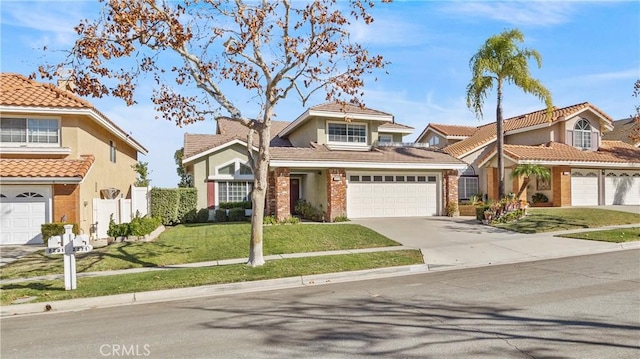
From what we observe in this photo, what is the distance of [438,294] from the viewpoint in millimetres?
7781

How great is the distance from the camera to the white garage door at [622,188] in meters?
26.3

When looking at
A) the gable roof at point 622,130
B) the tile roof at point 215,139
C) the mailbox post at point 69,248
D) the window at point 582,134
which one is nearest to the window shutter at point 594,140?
the window at point 582,134

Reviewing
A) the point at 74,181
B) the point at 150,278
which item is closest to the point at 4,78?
the point at 74,181

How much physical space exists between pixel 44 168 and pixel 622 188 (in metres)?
32.2

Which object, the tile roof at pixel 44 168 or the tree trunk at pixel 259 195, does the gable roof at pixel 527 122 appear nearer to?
the tree trunk at pixel 259 195

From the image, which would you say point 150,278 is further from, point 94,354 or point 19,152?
point 19,152

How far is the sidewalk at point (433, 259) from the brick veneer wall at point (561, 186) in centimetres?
827

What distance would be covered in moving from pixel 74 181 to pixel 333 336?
46.9ft

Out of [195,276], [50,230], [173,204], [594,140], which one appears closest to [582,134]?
[594,140]

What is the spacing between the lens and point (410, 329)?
18.5 ft

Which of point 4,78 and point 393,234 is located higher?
point 4,78

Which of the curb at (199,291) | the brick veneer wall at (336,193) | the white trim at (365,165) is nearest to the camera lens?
the curb at (199,291)

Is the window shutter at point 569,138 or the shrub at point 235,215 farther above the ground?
the window shutter at point 569,138

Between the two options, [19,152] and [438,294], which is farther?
[19,152]
